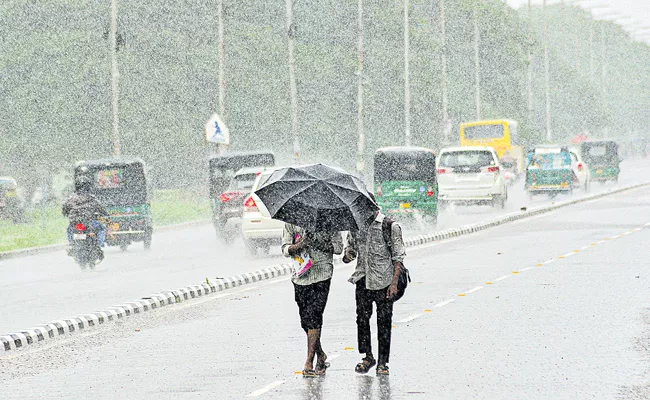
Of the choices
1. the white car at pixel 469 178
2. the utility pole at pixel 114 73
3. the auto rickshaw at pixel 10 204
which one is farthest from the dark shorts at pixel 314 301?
the auto rickshaw at pixel 10 204

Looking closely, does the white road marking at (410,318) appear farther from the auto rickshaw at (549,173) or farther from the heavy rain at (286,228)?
the auto rickshaw at (549,173)

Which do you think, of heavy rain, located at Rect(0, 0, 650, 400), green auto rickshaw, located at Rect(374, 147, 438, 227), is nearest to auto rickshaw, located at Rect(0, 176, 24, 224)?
heavy rain, located at Rect(0, 0, 650, 400)

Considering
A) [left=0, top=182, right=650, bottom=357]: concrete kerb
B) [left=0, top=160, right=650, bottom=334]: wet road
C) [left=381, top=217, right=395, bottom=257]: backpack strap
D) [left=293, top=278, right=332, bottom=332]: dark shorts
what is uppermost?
[left=381, top=217, right=395, bottom=257]: backpack strap

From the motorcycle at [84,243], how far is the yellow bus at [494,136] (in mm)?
47673

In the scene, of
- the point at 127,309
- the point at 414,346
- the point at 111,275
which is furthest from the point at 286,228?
the point at 111,275

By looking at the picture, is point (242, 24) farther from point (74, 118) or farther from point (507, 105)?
point (507, 105)

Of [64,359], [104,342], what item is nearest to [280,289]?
[104,342]

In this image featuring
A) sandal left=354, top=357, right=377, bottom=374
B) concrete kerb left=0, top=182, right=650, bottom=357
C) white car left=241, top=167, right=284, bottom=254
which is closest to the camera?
sandal left=354, top=357, right=377, bottom=374

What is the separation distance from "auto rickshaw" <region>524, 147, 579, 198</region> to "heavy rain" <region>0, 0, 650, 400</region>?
0.28 feet

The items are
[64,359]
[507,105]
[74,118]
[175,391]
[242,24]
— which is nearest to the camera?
[175,391]

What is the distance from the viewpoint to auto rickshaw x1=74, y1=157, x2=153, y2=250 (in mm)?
30766

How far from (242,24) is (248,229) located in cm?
3671

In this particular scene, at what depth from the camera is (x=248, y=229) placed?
26141mm

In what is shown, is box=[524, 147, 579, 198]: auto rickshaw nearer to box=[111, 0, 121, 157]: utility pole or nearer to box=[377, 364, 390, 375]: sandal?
box=[111, 0, 121, 157]: utility pole
